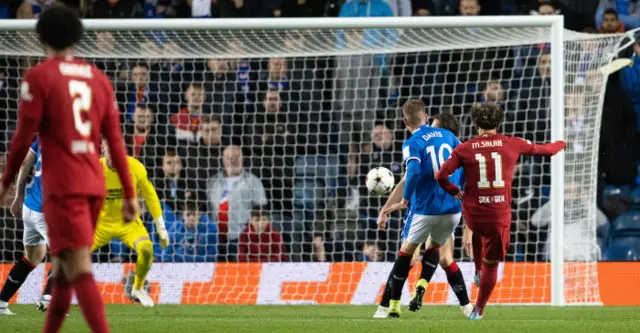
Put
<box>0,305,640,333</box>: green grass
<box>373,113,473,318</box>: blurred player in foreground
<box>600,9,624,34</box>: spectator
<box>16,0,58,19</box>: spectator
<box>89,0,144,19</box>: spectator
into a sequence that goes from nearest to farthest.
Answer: <box>0,305,640,333</box>: green grass
<box>373,113,473,318</box>: blurred player in foreground
<box>600,9,624,34</box>: spectator
<box>16,0,58,19</box>: spectator
<box>89,0,144,19</box>: spectator

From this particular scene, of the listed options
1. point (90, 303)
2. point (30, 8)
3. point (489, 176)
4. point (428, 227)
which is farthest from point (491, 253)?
point (30, 8)

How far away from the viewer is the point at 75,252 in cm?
465

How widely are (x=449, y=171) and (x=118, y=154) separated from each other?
3.59 metres

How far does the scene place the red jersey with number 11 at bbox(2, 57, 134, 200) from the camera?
4594 millimetres

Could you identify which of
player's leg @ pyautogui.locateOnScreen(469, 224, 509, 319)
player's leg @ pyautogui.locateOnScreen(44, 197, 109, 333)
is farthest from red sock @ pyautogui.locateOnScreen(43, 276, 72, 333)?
player's leg @ pyautogui.locateOnScreen(469, 224, 509, 319)

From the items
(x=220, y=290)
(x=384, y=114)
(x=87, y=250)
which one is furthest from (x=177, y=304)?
(x=87, y=250)

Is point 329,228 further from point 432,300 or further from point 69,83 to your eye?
point 69,83

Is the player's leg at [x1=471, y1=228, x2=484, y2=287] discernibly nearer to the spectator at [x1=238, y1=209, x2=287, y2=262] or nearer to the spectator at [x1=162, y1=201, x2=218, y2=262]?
the spectator at [x1=238, y1=209, x2=287, y2=262]

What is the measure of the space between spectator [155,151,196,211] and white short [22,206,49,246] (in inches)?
104

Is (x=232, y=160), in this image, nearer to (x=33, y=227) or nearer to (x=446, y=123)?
(x=33, y=227)

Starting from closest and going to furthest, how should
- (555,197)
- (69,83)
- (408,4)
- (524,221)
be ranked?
(69,83), (555,197), (524,221), (408,4)

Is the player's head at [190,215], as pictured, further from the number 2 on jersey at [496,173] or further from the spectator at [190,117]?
the number 2 on jersey at [496,173]

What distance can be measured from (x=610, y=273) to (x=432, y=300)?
5.93 ft

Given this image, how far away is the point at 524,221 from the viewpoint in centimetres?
1216
